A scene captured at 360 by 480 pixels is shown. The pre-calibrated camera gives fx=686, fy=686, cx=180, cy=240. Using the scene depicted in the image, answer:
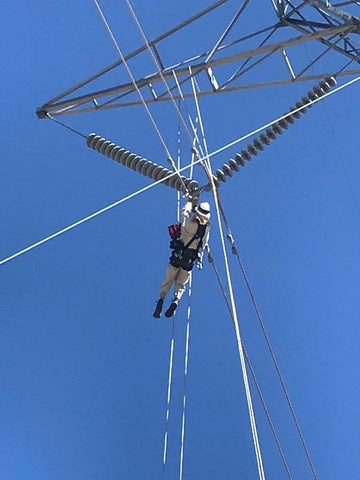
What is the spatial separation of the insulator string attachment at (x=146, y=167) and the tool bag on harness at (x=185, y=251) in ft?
2.57

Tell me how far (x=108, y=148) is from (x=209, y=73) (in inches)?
110

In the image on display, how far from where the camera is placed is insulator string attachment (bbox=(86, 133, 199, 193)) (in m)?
12.2

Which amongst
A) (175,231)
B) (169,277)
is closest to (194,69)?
(175,231)

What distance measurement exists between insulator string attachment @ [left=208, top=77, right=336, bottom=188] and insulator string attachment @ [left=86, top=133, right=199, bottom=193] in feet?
1.78

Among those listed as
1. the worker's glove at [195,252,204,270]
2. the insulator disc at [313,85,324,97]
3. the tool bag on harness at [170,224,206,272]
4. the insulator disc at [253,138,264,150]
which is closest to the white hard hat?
the tool bag on harness at [170,224,206,272]

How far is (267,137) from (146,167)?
2.41 m

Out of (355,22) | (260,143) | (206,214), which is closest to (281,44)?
(355,22)

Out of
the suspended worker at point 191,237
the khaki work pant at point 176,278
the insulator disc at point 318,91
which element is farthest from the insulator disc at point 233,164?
the insulator disc at point 318,91

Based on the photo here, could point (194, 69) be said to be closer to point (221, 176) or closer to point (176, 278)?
point (221, 176)

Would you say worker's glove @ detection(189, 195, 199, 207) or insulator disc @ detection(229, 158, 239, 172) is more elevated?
insulator disc @ detection(229, 158, 239, 172)

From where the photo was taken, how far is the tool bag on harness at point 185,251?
12.2 metres

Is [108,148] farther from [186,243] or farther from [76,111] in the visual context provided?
[186,243]

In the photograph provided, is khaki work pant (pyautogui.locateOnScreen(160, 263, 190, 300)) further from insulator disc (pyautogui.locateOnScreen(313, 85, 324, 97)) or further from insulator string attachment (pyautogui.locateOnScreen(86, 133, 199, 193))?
insulator disc (pyautogui.locateOnScreen(313, 85, 324, 97))

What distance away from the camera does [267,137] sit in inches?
522
